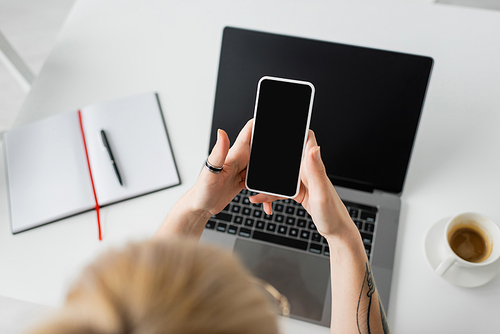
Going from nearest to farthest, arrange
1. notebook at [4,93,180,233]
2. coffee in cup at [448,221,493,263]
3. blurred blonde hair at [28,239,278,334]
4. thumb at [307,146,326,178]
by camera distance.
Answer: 1. blurred blonde hair at [28,239,278,334]
2. thumb at [307,146,326,178]
3. coffee in cup at [448,221,493,263]
4. notebook at [4,93,180,233]

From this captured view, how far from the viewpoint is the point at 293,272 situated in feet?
2.13

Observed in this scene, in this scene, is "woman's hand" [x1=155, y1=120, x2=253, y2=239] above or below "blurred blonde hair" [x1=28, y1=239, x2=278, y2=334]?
below

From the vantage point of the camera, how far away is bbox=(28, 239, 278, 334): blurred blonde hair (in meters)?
0.24

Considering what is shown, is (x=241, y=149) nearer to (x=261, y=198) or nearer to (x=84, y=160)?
(x=261, y=198)

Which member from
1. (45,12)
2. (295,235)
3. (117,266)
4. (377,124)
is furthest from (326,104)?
(45,12)

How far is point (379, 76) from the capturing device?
0.67 metres

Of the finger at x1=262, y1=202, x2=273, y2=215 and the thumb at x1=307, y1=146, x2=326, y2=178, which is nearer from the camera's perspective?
the thumb at x1=307, y1=146, x2=326, y2=178

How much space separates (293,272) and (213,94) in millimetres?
443

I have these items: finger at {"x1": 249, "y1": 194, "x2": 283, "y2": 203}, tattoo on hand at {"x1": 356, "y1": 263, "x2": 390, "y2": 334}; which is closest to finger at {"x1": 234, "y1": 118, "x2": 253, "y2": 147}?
finger at {"x1": 249, "y1": 194, "x2": 283, "y2": 203}

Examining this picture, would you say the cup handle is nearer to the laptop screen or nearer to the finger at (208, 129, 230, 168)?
the laptop screen

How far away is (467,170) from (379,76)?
0.28 meters

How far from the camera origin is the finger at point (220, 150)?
537 millimetres

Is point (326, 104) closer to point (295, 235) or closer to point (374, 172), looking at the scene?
point (374, 172)

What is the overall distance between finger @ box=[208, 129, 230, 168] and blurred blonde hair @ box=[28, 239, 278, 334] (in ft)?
0.89
